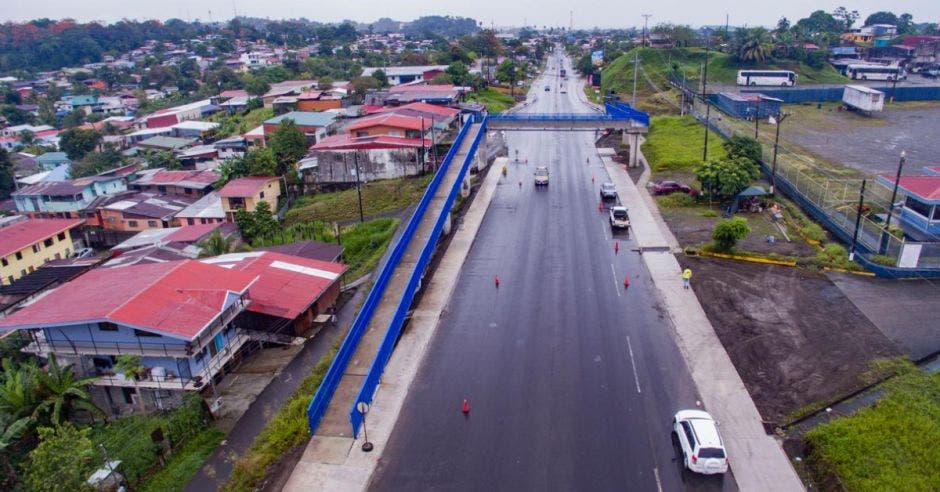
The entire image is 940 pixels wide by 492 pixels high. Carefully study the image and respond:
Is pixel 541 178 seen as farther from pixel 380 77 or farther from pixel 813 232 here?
pixel 380 77

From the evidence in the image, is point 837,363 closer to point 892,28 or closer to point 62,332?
point 62,332

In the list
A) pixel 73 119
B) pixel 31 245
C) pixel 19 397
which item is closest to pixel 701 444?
pixel 19 397

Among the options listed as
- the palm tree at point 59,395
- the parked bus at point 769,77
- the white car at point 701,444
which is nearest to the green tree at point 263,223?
the palm tree at point 59,395

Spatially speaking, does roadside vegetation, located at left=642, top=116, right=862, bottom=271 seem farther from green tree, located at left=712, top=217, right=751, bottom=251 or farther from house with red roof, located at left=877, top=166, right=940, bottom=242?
house with red roof, located at left=877, top=166, right=940, bottom=242

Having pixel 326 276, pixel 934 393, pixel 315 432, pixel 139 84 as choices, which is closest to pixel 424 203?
pixel 326 276

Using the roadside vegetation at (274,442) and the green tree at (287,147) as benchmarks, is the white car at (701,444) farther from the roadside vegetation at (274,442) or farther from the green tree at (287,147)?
the green tree at (287,147)

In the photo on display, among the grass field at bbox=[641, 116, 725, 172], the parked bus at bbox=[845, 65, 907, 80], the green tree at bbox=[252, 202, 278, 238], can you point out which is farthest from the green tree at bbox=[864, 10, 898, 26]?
the green tree at bbox=[252, 202, 278, 238]
